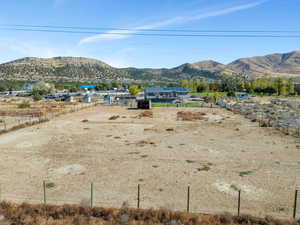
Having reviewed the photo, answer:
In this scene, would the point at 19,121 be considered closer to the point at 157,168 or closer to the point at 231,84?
the point at 157,168

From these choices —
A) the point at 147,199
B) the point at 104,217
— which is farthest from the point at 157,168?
the point at 104,217

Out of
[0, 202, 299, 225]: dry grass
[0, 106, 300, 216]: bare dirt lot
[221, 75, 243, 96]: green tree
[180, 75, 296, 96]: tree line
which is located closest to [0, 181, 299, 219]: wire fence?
[0, 106, 300, 216]: bare dirt lot

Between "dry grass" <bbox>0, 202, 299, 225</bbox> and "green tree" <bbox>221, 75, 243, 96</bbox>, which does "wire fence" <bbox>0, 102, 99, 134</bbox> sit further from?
"green tree" <bbox>221, 75, 243, 96</bbox>

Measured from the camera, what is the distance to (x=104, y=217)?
10.7m

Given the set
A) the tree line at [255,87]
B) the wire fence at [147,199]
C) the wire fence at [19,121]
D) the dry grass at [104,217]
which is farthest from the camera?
the tree line at [255,87]

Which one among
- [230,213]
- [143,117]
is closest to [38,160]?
[230,213]

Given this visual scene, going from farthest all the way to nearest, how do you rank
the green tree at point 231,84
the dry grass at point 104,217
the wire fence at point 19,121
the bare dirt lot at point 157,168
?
the green tree at point 231,84, the wire fence at point 19,121, the bare dirt lot at point 157,168, the dry grass at point 104,217

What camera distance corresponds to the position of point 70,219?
10.2 m

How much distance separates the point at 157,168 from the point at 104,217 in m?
7.58

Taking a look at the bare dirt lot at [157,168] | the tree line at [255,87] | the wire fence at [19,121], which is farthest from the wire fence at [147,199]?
the tree line at [255,87]

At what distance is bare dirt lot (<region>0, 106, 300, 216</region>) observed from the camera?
42.3 ft

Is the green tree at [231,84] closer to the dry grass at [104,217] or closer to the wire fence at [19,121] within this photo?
the wire fence at [19,121]

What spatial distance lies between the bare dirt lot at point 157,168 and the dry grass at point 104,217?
1.08 meters

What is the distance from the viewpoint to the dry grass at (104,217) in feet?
33.1
